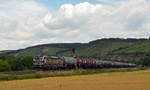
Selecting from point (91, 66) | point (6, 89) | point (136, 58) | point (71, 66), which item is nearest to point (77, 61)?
point (71, 66)

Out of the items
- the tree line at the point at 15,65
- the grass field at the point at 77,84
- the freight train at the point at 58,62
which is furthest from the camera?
the tree line at the point at 15,65

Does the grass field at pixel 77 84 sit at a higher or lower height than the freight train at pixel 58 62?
lower

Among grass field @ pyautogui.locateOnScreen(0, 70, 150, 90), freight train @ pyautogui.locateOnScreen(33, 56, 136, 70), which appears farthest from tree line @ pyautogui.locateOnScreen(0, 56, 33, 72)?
grass field @ pyautogui.locateOnScreen(0, 70, 150, 90)

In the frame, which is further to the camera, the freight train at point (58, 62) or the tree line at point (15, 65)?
the tree line at point (15, 65)

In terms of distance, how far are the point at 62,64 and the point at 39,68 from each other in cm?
645

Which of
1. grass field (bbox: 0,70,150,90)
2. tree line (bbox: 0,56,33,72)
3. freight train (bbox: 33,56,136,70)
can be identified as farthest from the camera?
tree line (bbox: 0,56,33,72)

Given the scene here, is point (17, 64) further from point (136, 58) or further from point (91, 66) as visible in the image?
point (136, 58)

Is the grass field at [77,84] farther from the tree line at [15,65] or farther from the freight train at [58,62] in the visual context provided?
the tree line at [15,65]

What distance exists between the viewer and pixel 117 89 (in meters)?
30.0

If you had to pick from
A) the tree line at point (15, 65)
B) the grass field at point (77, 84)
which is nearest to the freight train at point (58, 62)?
the tree line at point (15, 65)

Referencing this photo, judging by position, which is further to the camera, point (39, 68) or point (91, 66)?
point (91, 66)

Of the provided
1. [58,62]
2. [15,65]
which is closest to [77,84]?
[58,62]

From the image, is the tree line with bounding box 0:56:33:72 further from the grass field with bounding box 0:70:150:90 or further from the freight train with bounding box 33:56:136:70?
the grass field with bounding box 0:70:150:90

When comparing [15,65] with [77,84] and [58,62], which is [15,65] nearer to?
[58,62]
